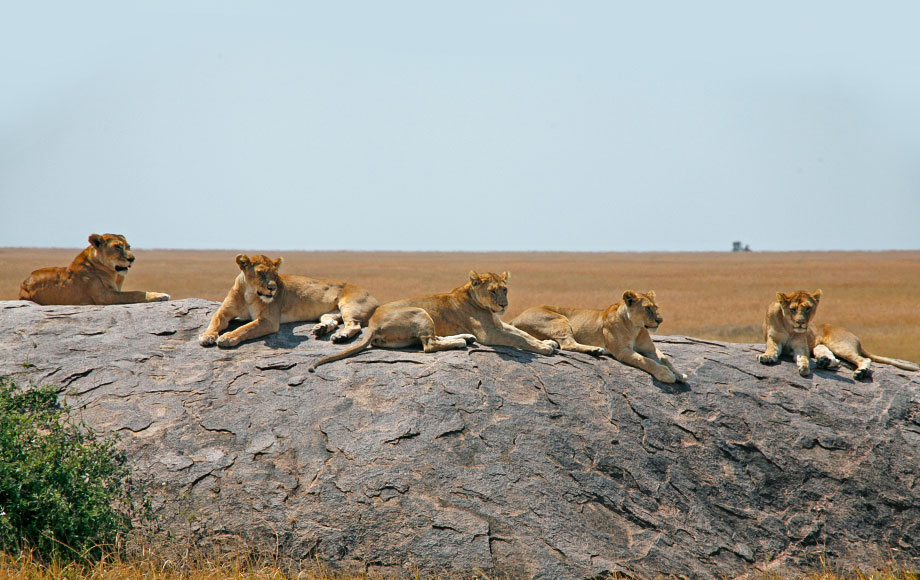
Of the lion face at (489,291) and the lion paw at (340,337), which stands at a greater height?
the lion face at (489,291)

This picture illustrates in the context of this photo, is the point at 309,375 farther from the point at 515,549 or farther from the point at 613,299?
the point at 613,299

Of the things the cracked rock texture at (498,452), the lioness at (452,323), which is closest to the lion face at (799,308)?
the cracked rock texture at (498,452)

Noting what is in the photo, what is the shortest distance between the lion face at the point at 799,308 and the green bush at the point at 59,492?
8.78 meters

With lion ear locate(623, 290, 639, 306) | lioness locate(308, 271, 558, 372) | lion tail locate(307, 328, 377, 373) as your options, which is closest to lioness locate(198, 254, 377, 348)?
lion tail locate(307, 328, 377, 373)

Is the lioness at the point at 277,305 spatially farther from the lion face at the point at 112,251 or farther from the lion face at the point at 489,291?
the lion face at the point at 112,251

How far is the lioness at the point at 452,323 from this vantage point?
11016 mm

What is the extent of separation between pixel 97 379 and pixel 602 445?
6.49 metres

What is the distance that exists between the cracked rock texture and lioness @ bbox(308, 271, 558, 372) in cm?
26

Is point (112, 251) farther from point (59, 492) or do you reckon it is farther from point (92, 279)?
point (59, 492)

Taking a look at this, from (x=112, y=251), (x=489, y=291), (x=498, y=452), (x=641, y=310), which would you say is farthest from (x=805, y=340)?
(x=112, y=251)

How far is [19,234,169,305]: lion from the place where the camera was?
13.4 m

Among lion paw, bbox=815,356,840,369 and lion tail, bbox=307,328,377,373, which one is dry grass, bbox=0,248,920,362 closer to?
lion paw, bbox=815,356,840,369

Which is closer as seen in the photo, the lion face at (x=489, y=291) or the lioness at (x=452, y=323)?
the lioness at (x=452, y=323)

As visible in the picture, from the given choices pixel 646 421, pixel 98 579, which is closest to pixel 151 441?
pixel 98 579
